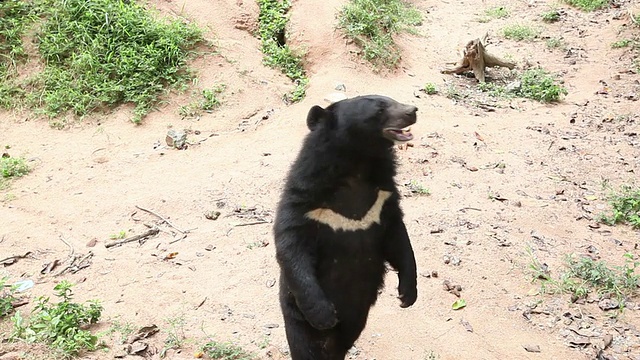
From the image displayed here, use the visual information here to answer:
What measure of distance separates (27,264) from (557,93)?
6239 millimetres

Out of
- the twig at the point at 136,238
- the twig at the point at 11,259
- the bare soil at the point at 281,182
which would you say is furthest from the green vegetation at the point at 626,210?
the twig at the point at 11,259

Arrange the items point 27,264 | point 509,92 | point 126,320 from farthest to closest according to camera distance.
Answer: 1. point 509,92
2. point 27,264
3. point 126,320

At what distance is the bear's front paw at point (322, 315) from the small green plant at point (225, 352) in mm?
1058

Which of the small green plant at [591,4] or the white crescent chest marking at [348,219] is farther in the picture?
the small green plant at [591,4]

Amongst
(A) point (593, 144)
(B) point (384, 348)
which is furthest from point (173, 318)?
(A) point (593, 144)

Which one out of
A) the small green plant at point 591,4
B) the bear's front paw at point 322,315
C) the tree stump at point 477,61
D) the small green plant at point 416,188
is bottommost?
the small green plant at point 416,188

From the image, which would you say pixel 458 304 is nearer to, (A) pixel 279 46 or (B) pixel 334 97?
(B) pixel 334 97

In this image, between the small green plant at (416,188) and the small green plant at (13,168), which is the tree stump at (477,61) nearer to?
the small green plant at (416,188)

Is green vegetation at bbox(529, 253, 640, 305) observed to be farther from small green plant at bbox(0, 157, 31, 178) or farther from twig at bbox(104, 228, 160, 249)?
small green plant at bbox(0, 157, 31, 178)

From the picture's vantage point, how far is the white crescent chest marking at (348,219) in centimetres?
264

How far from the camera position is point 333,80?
7371mm

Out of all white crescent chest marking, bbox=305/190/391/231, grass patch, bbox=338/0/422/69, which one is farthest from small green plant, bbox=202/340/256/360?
grass patch, bbox=338/0/422/69

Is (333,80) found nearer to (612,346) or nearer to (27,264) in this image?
(27,264)

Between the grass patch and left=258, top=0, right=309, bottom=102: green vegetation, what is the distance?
0.84 m
